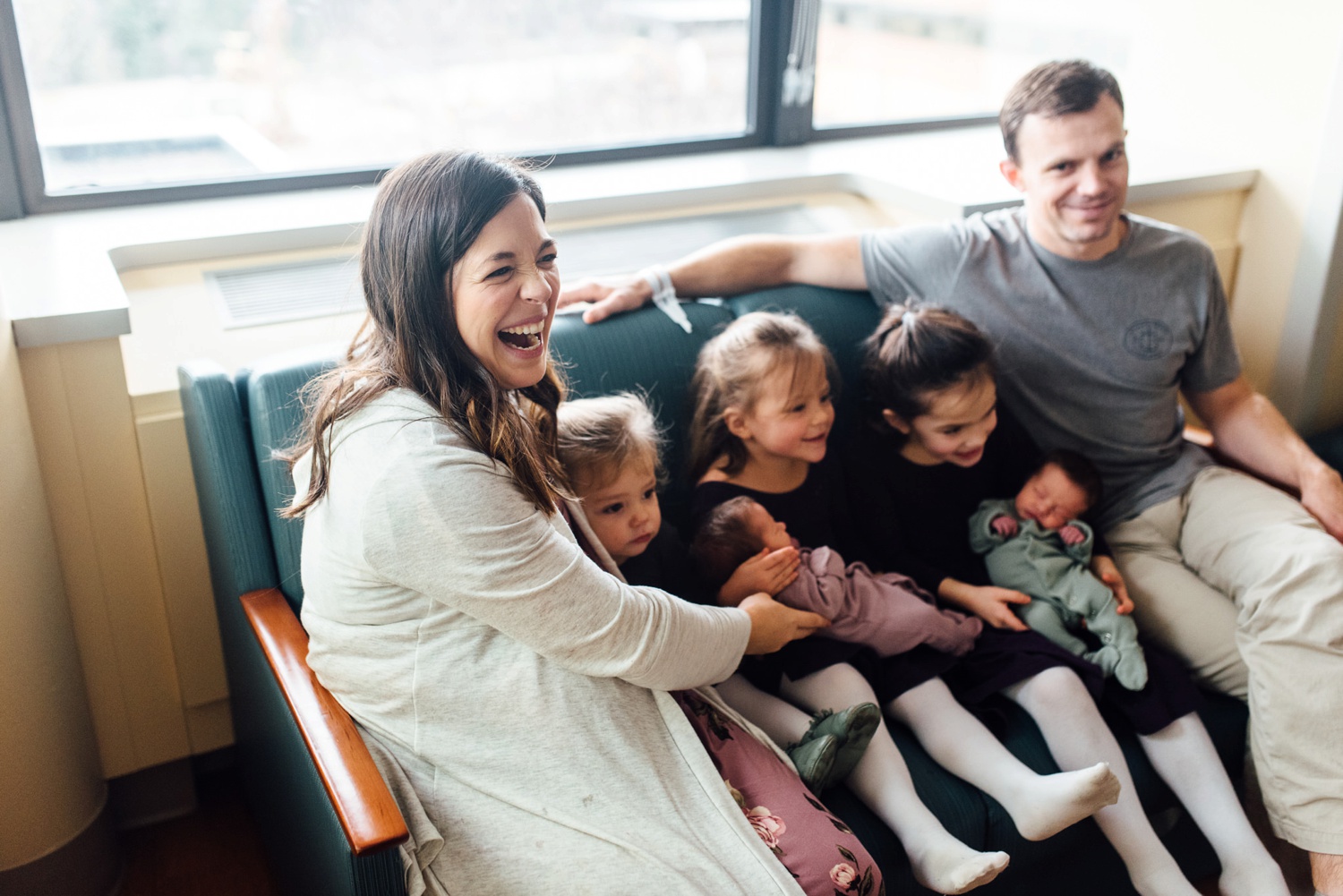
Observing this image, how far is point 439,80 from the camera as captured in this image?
2.68 m

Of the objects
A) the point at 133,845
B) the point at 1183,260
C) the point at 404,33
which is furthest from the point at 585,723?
the point at 404,33

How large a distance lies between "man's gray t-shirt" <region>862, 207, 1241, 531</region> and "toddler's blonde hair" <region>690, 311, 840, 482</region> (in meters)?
0.38

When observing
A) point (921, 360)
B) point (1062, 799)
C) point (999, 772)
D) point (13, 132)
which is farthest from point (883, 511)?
point (13, 132)

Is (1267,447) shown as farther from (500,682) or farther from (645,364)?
(500,682)

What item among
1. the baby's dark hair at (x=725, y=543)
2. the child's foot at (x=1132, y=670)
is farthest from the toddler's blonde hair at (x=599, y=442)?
the child's foot at (x=1132, y=670)

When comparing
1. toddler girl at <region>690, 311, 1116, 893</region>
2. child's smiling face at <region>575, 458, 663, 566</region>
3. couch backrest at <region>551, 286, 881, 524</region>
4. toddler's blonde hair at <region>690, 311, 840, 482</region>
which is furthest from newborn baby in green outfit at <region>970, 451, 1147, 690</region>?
child's smiling face at <region>575, 458, 663, 566</region>

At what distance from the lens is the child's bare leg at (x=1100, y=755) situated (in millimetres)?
1669

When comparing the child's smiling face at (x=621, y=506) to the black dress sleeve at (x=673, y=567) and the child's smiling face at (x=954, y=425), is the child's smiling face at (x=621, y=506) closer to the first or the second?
the black dress sleeve at (x=673, y=567)

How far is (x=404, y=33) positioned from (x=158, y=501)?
4.10 feet

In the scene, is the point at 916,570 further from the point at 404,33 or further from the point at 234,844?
the point at 404,33

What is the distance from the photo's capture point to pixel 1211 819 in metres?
1.74

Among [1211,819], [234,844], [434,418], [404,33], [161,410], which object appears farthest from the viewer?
[404,33]

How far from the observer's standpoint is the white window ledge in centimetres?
186

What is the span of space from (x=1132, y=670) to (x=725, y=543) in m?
0.68
